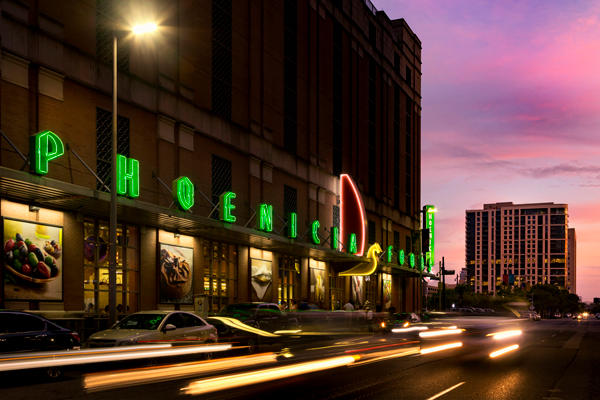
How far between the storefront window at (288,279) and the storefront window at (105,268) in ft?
47.5

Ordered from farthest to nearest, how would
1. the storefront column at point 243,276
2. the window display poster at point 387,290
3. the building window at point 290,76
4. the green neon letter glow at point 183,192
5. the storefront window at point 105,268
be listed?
the window display poster at point 387,290 → the building window at point 290,76 → the storefront column at point 243,276 → the green neon letter glow at point 183,192 → the storefront window at point 105,268

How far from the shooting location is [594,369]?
61.6 ft

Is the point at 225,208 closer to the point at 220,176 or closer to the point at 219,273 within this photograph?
the point at 220,176

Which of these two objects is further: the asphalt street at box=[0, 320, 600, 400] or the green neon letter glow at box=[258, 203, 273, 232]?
the green neon letter glow at box=[258, 203, 273, 232]

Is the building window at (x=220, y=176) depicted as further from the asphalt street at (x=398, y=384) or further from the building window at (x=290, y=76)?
the asphalt street at (x=398, y=384)

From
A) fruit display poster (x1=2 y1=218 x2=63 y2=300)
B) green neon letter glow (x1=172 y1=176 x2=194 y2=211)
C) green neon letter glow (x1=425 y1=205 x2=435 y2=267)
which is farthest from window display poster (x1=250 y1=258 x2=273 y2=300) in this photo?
green neon letter glow (x1=425 y1=205 x2=435 y2=267)

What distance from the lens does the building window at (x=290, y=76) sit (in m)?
44.8

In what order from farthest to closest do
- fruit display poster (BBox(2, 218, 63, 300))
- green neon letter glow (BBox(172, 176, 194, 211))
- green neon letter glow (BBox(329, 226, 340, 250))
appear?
green neon letter glow (BBox(329, 226, 340, 250))
green neon letter glow (BBox(172, 176, 194, 211))
fruit display poster (BBox(2, 218, 63, 300))

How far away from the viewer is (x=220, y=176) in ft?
118

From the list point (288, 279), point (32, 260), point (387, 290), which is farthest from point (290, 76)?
point (387, 290)

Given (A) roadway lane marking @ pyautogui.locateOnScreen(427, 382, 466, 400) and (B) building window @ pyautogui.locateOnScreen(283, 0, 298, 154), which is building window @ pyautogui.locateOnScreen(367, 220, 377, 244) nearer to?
(B) building window @ pyautogui.locateOnScreen(283, 0, 298, 154)

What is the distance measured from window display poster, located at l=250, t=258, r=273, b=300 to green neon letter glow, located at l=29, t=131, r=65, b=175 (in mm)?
17563

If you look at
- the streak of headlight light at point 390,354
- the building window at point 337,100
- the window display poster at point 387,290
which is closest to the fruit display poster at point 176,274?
the streak of headlight light at point 390,354

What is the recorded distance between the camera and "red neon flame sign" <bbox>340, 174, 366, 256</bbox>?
50969 mm
